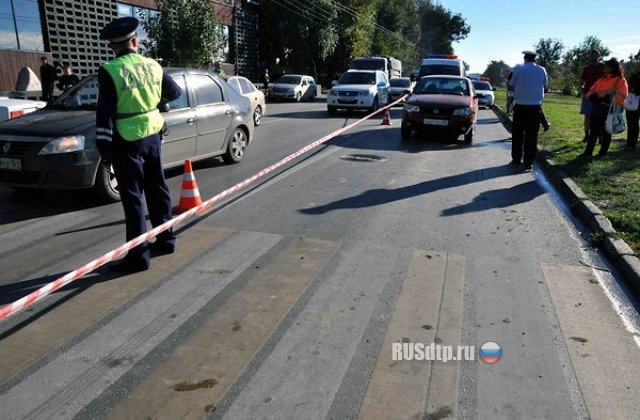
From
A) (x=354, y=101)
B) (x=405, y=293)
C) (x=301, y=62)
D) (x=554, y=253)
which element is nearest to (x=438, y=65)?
(x=354, y=101)

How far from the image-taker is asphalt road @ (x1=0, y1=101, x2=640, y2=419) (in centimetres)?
285

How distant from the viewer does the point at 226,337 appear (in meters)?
3.45

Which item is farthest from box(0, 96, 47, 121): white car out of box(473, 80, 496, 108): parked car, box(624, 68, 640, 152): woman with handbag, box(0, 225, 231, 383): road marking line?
box(473, 80, 496, 108): parked car

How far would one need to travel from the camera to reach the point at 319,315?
3.78 m

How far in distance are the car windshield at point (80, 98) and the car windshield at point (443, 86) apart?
851cm

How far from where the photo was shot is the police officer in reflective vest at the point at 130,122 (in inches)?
164

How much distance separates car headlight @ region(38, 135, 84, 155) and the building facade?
51.8 feet

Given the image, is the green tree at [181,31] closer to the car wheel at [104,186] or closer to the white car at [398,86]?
the white car at [398,86]

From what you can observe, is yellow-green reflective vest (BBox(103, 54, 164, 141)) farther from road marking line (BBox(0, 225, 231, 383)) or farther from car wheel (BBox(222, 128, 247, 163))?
car wheel (BBox(222, 128, 247, 163))

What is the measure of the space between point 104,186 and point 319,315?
4.00 m

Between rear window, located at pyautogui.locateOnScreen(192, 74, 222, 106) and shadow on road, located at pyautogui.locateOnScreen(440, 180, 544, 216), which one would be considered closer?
shadow on road, located at pyautogui.locateOnScreen(440, 180, 544, 216)

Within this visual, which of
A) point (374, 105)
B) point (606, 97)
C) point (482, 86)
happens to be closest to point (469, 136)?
point (606, 97)

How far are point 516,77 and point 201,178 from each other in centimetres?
575

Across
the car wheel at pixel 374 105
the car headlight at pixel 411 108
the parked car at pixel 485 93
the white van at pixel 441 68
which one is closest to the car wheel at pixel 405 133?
the car headlight at pixel 411 108
